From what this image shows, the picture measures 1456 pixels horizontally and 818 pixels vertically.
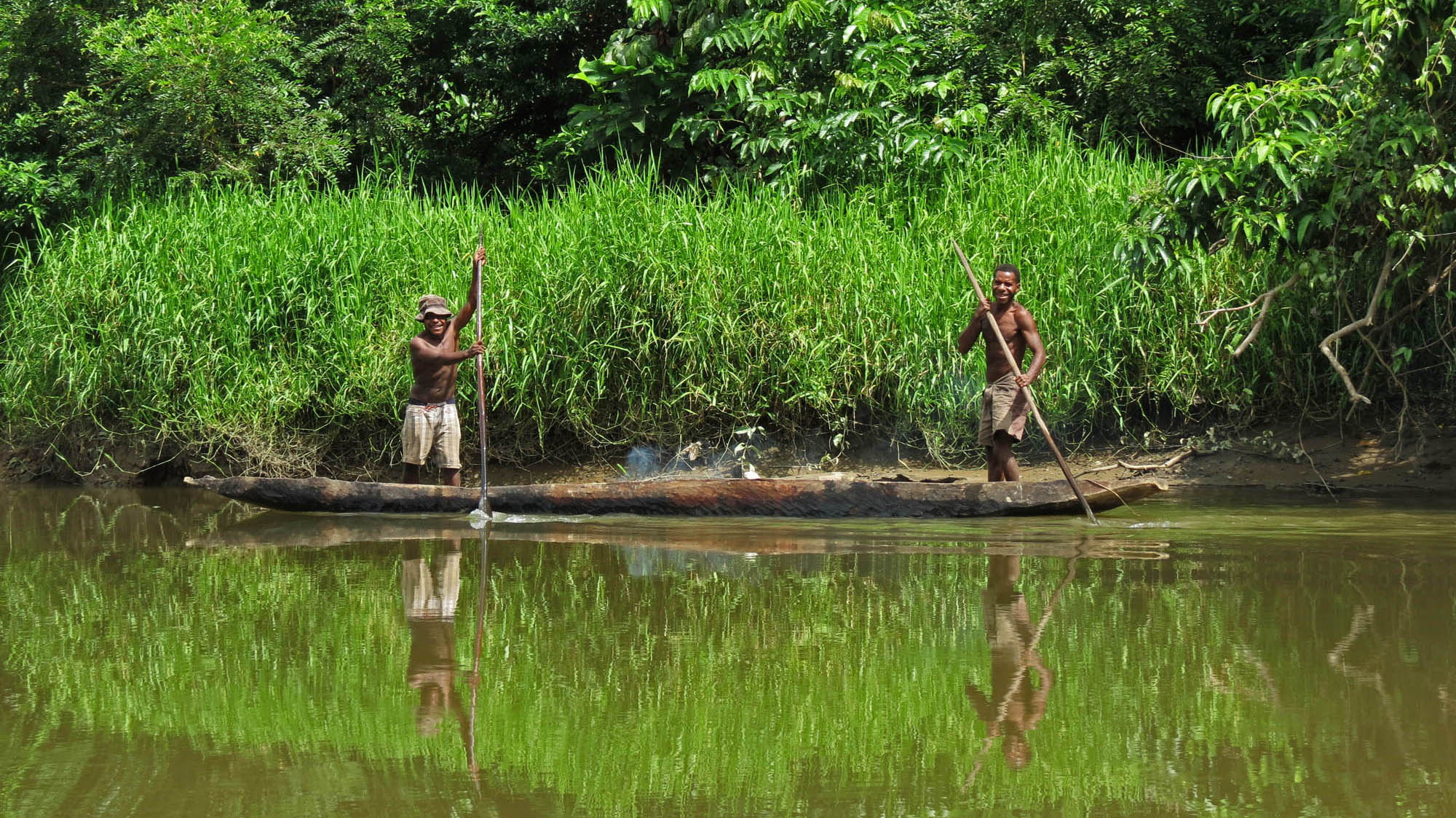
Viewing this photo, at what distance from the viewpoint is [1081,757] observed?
287 centimetres

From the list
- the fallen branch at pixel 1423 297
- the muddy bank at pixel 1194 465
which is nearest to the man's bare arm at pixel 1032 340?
the muddy bank at pixel 1194 465

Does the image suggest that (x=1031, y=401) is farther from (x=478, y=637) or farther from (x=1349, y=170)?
(x=478, y=637)

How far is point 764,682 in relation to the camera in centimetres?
356

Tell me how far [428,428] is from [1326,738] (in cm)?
591

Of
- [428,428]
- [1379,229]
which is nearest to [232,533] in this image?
[428,428]

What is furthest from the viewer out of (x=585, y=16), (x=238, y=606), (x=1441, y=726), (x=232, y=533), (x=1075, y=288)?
(x=585, y=16)

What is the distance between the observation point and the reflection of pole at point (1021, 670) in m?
2.84

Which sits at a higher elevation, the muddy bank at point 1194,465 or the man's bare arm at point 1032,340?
the man's bare arm at point 1032,340

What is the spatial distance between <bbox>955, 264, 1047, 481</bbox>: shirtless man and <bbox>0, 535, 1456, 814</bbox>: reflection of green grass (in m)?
1.93

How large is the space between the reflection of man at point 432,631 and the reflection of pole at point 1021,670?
1.24 m

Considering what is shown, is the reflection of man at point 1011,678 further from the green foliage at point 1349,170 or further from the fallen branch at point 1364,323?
the green foliage at point 1349,170

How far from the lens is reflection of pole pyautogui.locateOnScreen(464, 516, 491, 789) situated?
291cm

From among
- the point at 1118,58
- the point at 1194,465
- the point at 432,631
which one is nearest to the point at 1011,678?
the point at 432,631

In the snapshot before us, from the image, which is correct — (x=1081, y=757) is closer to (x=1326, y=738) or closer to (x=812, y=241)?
(x=1326, y=738)
